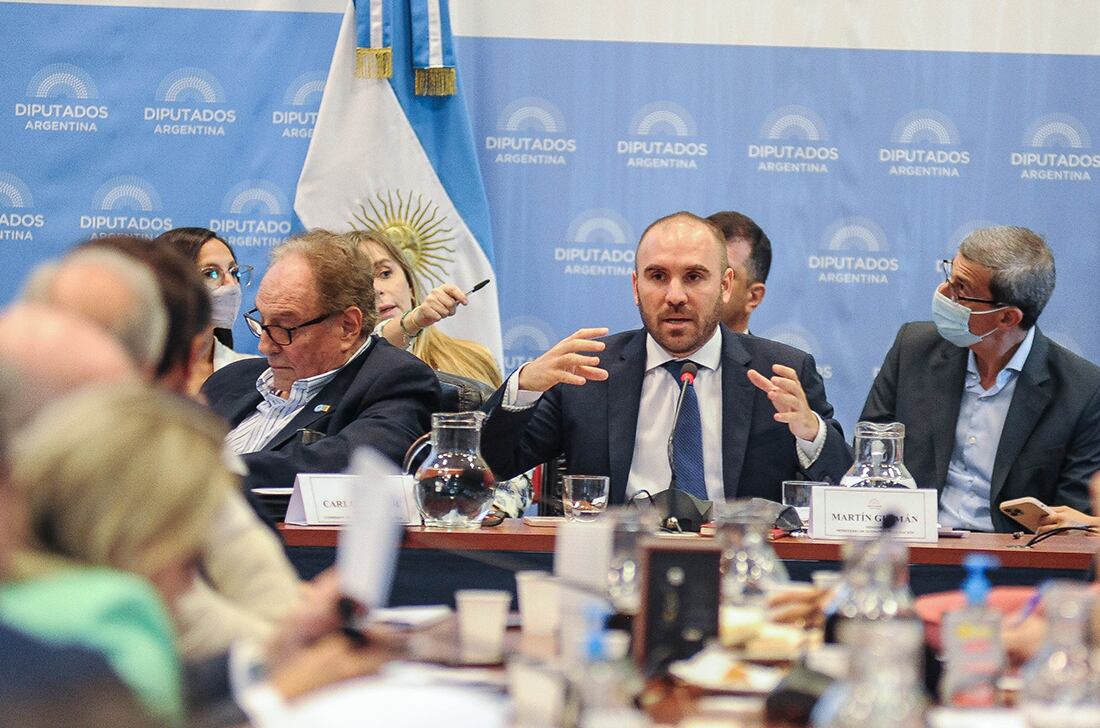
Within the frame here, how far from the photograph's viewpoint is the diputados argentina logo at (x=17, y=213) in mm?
5652

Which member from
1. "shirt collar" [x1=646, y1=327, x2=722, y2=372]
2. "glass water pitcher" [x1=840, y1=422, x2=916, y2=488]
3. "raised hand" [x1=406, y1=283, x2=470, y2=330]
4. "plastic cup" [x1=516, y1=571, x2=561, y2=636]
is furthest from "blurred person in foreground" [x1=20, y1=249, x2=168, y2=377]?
"raised hand" [x1=406, y1=283, x2=470, y2=330]

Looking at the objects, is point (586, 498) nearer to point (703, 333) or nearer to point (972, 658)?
point (703, 333)

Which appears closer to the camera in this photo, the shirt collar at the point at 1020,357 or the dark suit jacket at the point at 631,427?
the dark suit jacket at the point at 631,427

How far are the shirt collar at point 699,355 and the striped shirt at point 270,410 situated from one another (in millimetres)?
831

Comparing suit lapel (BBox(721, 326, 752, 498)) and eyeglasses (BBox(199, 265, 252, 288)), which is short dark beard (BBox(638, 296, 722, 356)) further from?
eyeglasses (BBox(199, 265, 252, 288))

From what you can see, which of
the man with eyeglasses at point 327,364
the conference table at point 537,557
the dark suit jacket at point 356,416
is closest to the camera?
the conference table at point 537,557

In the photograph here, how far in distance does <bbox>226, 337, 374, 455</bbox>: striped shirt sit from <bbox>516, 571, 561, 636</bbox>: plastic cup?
6.52ft

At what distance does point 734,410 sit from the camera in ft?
13.2

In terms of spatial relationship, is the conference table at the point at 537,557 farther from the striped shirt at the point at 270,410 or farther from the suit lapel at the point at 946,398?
the suit lapel at the point at 946,398

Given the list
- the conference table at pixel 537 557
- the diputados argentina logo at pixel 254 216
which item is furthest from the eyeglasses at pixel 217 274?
the conference table at pixel 537 557

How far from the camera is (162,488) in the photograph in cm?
126

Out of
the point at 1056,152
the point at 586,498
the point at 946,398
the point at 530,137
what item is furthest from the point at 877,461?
the point at 1056,152

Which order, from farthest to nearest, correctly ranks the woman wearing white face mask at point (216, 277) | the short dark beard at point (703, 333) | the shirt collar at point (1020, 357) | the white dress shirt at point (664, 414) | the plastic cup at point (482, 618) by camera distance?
1. the woman wearing white face mask at point (216, 277)
2. the shirt collar at point (1020, 357)
3. the short dark beard at point (703, 333)
4. the white dress shirt at point (664, 414)
5. the plastic cup at point (482, 618)

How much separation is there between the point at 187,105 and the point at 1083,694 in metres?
4.85
